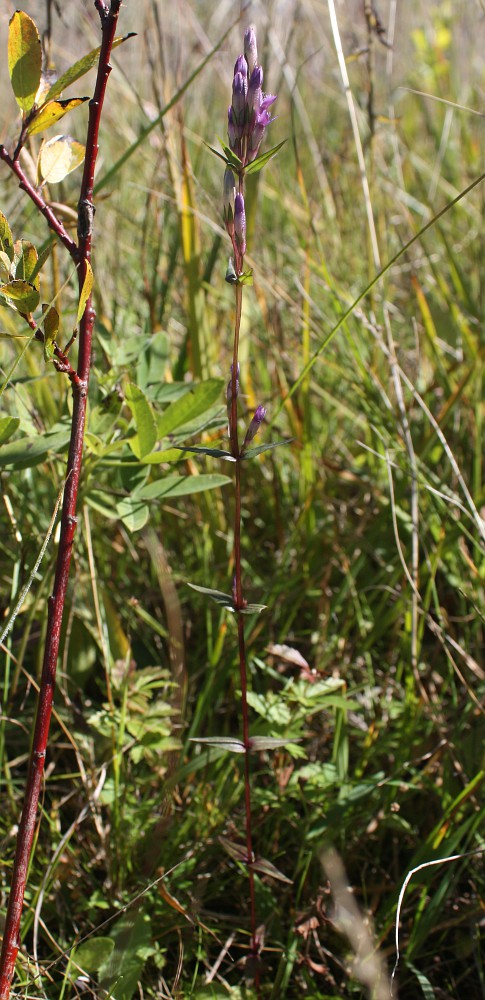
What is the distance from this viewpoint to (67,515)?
799 millimetres

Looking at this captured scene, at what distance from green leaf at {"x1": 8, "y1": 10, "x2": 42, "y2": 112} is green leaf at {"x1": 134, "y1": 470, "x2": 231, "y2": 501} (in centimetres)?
49

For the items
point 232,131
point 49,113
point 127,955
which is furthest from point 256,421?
point 127,955

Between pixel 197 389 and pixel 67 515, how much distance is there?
36 centimetres

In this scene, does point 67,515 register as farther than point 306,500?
No

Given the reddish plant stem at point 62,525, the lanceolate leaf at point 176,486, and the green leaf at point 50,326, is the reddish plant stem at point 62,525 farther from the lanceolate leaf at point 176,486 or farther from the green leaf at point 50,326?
the lanceolate leaf at point 176,486

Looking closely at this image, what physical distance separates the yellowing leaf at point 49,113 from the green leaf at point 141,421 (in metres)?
0.29

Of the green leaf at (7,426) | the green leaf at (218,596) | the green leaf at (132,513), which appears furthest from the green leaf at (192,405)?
the green leaf at (218,596)

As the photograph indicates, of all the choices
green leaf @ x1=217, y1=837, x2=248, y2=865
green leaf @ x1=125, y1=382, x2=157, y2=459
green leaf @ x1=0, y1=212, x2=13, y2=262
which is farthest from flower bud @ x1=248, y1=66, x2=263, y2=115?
green leaf @ x1=217, y1=837, x2=248, y2=865

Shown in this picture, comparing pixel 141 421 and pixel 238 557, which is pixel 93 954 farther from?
pixel 141 421

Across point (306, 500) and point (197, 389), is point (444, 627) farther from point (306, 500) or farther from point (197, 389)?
point (197, 389)

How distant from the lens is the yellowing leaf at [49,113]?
0.77 meters

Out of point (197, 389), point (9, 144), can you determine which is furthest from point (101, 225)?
point (197, 389)

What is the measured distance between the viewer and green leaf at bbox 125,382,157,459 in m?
0.98

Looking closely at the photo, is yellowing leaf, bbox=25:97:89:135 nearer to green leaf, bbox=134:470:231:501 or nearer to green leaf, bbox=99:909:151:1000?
green leaf, bbox=134:470:231:501
